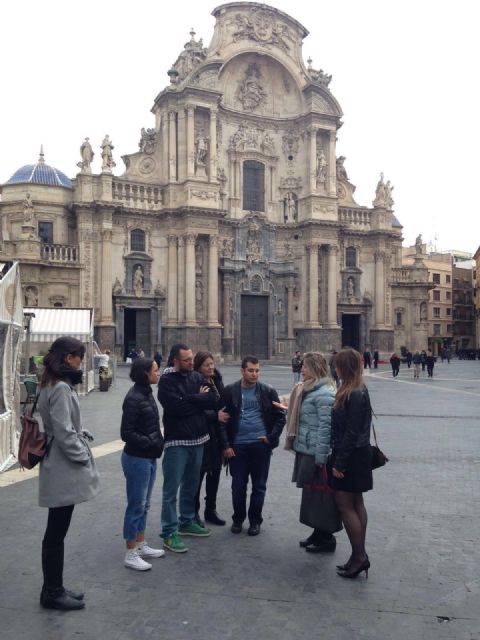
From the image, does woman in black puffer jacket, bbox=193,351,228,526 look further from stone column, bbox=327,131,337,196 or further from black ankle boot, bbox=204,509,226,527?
stone column, bbox=327,131,337,196

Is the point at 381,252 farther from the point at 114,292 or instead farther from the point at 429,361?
the point at 114,292

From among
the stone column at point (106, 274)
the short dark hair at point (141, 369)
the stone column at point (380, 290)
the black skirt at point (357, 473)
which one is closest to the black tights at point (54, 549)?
the short dark hair at point (141, 369)

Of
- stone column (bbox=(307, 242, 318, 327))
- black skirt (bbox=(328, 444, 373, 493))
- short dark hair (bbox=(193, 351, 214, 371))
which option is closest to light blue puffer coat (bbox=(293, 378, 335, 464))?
black skirt (bbox=(328, 444, 373, 493))

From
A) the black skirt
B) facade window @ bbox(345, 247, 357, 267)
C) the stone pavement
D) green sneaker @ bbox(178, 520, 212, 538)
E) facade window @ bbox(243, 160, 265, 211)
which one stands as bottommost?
the stone pavement

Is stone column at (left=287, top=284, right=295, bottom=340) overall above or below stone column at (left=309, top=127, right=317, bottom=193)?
below

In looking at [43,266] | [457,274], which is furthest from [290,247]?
[457,274]

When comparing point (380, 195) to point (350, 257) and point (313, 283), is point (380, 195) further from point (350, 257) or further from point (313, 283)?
point (313, 283)

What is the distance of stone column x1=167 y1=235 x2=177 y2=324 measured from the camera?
38.4m

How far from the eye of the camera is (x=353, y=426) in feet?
17.5

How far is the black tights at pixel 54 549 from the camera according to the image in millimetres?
4734

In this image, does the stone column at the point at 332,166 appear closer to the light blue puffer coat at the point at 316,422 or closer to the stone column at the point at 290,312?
the stone column at the point at 290,312

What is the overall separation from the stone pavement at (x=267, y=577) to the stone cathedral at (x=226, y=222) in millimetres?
29270

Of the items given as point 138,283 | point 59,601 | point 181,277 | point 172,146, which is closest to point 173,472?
point 59,601

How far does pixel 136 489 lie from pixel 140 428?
587 mm
